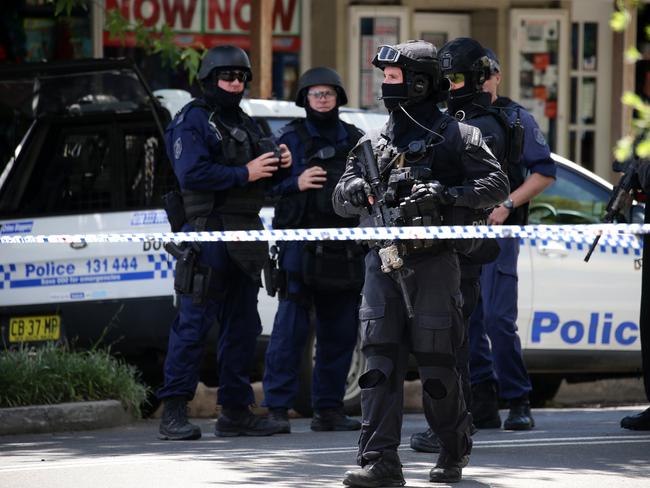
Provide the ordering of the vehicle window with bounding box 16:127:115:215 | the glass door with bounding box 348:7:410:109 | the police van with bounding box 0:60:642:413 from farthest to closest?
the glass door with bounding box 348:7:410:109
the vehicle window with bounding box 16:127:115:215
the police van with bounding box 0:60:642:413

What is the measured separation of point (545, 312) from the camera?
30.0 feet

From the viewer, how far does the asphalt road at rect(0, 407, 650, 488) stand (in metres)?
6.24

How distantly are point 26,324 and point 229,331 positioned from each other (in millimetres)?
1575

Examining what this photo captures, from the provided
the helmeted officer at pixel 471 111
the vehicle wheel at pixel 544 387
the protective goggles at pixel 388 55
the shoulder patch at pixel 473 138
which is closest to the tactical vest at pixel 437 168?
the shoulder patch at pixel 473 138

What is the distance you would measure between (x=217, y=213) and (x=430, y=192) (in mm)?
1893

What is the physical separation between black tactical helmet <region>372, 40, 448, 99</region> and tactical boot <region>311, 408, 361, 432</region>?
240 cm

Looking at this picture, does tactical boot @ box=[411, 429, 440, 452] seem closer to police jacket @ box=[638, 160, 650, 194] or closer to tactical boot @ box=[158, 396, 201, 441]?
tactical boot @ box=[158, 396, 201, 441]

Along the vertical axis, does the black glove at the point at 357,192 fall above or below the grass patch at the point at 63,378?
above

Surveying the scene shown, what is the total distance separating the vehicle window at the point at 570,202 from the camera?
9.22 metres

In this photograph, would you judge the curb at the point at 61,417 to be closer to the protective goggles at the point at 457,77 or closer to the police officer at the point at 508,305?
the police officer at the point at 508,305

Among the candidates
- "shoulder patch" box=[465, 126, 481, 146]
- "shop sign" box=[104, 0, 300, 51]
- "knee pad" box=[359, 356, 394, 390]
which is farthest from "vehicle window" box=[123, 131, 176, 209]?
"shop sign" box=[104, 0, 300, 51]

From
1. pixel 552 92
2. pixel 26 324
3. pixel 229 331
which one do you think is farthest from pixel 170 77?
pixel 229 331

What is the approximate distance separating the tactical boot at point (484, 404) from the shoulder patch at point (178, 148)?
201cm

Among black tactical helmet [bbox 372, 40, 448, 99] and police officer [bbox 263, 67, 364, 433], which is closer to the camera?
black tactical helmet [bbox 372, 40, 448, 99]
